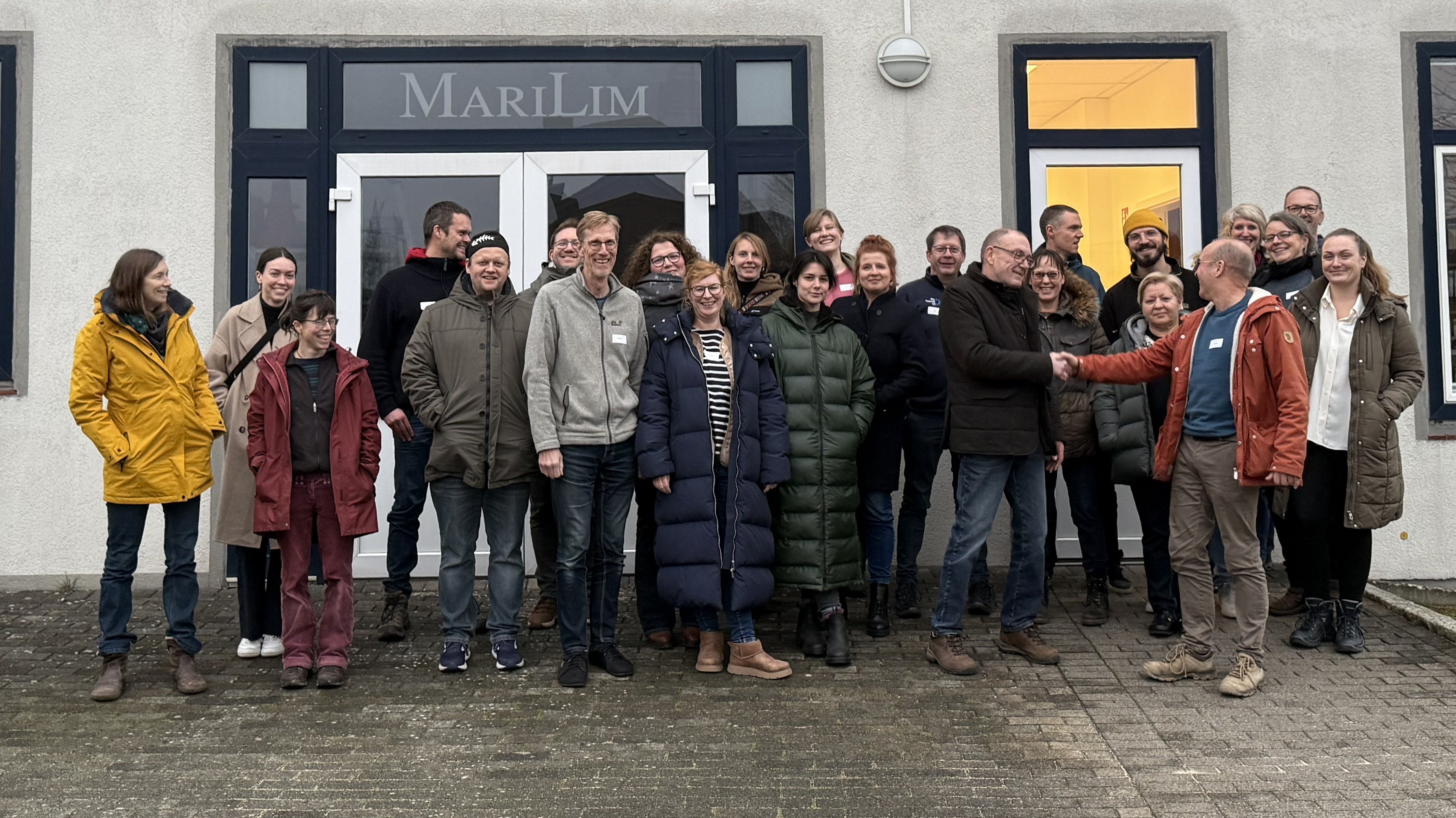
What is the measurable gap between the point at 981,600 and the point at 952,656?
1152 mm

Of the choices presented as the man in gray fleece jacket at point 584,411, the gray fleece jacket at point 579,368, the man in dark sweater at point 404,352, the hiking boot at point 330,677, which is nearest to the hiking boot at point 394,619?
the man in dark sweater at point 404,352

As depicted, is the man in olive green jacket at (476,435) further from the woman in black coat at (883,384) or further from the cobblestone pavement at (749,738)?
the woman in black coat at (883,384)

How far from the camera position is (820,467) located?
19.2 ft

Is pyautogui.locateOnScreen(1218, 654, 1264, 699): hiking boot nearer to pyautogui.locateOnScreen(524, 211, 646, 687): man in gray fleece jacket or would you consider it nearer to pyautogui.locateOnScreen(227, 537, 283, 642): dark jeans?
pyautogui.locateOnScreen(524, 211, 646, 687): man in gray fleece jacket

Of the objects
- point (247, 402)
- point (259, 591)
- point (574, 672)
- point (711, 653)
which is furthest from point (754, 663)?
point (247, 402)

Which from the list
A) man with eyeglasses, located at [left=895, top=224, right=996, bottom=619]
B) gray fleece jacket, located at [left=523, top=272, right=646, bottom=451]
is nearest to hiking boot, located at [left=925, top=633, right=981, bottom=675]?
man with eyeglasses, located at [left=895, top=224, right=996, bottom=619]

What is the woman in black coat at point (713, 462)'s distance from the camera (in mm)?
5625

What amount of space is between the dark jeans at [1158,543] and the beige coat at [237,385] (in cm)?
435

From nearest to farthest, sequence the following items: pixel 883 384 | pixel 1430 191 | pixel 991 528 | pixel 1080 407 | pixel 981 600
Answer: pixel 991 528
pixel 883 384
pixel 1080 407
pixel 981 600
pixel 1430 191

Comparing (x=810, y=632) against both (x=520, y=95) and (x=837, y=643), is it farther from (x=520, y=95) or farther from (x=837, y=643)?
(x=520, y=95)

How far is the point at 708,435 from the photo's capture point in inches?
Answer: 222

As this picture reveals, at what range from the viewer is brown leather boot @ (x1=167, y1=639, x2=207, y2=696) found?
5441mm

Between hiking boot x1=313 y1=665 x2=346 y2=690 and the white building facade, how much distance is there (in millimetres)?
2336

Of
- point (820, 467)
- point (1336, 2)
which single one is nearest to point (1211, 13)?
point (1336, 2)
